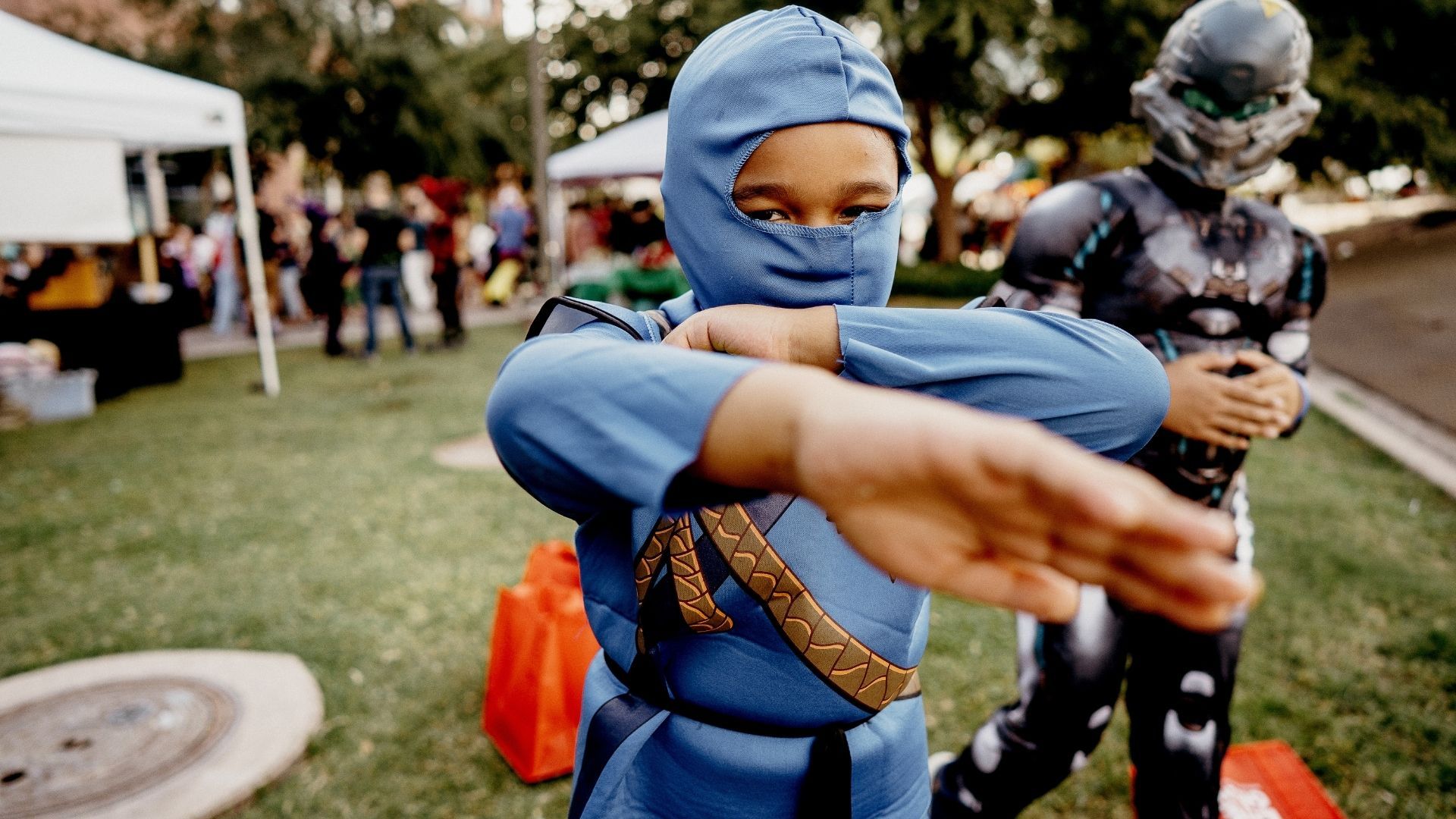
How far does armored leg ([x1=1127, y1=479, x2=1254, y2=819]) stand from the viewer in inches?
83.5

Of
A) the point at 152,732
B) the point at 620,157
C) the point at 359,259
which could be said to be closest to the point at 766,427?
the point at 152,732

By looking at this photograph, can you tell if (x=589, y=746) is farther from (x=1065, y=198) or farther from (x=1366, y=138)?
(x=1366, y=138)

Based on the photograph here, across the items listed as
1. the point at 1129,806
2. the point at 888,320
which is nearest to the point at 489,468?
the point at 1129,806

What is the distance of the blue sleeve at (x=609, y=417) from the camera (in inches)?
26.0

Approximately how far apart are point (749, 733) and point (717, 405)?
0.71 m

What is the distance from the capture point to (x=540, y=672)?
2.74 metres

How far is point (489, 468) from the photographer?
243 inches

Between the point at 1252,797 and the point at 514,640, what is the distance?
2.31 metres

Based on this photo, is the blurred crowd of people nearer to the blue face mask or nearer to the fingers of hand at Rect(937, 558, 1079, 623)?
the blue face mask

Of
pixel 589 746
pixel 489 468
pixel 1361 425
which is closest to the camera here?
pixel 589 746

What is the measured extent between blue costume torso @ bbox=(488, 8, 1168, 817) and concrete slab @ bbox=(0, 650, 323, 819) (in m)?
2.08

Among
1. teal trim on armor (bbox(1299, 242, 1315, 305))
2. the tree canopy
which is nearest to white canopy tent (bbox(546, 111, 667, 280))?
the tree canopy

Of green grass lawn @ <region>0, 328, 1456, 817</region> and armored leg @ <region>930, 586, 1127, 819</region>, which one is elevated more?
armored leg @ <region>930, 586, 1127, 819</region>

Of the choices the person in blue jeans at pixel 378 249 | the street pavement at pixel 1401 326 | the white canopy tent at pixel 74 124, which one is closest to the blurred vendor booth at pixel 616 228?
the person in blue jeans at pixel 378 249
